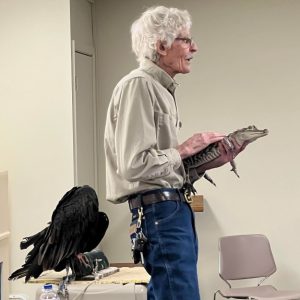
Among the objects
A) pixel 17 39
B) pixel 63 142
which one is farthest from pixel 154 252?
pixel 17 39

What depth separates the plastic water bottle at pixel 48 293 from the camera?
286 cm

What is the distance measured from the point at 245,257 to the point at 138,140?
8.52ft

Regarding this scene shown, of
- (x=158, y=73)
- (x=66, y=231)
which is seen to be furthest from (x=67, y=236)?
(x=158, y=73)

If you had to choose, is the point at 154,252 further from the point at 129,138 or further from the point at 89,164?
the point at 89,164

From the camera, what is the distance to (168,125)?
6.59 ft

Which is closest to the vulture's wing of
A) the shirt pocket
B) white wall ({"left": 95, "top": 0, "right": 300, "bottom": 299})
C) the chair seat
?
the shirt pocket

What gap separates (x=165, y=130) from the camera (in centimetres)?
201

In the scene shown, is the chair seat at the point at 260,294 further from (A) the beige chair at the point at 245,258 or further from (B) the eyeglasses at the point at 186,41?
(B) the eyeglasses at the point at 186,41

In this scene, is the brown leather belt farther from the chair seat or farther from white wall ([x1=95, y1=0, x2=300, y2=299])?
white wall ([x1=95, y1=0, x2=300, y2=299])

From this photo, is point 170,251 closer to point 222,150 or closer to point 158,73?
point 222,150

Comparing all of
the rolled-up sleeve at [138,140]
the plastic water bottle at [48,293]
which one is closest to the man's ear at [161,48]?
the rolled-up sleeve at [138,140]

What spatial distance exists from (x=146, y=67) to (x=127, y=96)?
0.15 m

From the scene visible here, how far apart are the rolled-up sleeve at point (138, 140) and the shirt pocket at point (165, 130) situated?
0.13 ft

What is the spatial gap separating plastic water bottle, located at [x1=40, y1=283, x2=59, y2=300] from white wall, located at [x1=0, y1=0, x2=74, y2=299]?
4.18ft
